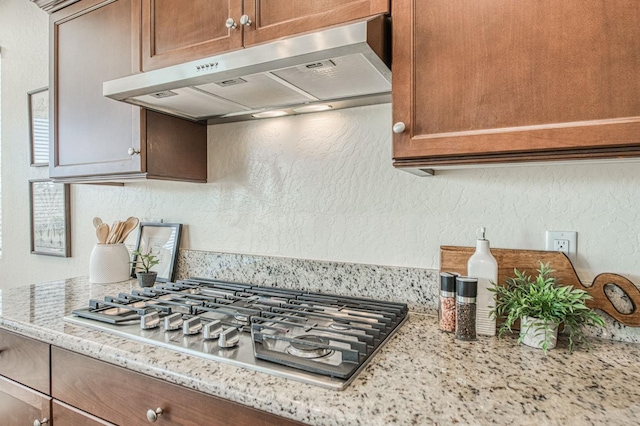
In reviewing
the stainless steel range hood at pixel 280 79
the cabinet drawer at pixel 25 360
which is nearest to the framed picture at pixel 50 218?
the cabinet drawer at pixel 25 360

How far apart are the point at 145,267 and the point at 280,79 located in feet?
3.66

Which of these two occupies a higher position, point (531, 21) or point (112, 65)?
point (112, 65)

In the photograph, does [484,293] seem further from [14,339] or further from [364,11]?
[14,339]

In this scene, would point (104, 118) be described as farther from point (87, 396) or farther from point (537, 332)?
point (537, 332)

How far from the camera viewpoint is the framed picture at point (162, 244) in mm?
1791

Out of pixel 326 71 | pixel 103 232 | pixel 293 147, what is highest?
pixel 326 71

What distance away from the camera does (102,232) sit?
1.78 meters

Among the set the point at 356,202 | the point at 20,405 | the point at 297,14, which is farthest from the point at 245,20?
the point at 20,405

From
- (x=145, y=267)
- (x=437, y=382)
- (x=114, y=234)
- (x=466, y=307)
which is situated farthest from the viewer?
(x=114, y=234)

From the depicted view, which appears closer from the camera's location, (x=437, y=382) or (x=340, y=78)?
(x=437, y=382)

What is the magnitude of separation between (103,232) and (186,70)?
1073 millimetres

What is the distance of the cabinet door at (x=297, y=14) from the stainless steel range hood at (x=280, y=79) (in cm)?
7

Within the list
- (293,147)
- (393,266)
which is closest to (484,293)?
(393,266)

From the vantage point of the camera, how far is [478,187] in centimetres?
120
